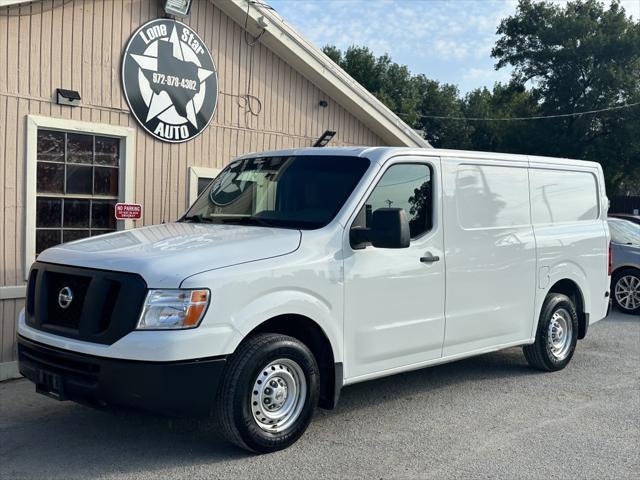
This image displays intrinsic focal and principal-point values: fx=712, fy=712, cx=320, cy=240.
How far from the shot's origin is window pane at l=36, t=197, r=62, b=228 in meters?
7.17

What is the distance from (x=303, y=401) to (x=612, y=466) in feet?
6.89

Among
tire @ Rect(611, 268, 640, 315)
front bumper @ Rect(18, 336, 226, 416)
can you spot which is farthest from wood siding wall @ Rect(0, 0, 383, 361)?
tire @ Rect(611, 268, 640, 315)

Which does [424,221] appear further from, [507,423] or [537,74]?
[537,74]

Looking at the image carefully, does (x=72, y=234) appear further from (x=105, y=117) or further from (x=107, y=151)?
(x=105, y=117)

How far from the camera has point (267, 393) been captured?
4.74 metres

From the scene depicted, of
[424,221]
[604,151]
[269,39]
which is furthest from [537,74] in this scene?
[424,221]

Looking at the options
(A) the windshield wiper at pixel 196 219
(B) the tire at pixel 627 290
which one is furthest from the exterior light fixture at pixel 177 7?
(B) the tire at pixel 627 290

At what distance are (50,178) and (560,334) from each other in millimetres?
5463

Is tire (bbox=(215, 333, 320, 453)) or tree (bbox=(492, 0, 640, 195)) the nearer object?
tire (bbox=(215, 333, 320, 453))

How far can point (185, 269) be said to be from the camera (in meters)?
4.36

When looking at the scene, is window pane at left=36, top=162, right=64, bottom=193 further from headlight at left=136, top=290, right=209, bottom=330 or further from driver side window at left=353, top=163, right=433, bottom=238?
driver side window at left=353, top=163, right=433, bottom=238

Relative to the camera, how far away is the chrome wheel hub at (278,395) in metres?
4.67

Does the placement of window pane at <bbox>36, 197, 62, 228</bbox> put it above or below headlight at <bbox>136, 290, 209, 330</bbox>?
above

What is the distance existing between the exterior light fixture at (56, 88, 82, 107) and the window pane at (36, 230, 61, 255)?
4.29 ft
